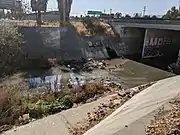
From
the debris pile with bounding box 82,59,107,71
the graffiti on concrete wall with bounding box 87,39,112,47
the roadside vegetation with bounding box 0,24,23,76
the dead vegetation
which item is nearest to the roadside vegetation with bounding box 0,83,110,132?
the roadside vegetation with bounding box 0,24,23,76

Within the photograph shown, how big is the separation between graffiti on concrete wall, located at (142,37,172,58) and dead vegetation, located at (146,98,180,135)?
3537 centimetres

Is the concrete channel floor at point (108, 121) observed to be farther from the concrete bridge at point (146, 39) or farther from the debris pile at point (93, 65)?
the concrete bridge at point (146, 39)

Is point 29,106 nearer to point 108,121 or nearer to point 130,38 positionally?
point 108,121

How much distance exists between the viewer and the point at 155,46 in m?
45.4

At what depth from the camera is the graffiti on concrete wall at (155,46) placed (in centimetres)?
4400

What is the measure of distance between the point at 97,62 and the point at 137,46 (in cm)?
1257

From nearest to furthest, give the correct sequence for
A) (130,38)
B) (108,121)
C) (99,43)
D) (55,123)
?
(108,121)
(55,123)
(99,43)
(130,38)

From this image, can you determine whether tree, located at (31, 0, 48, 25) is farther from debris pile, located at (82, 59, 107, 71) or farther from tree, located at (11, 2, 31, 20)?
debris pile, located at (82, 59, 107, 71)

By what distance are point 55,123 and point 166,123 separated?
512cm

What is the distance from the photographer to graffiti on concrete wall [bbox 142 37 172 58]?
44.0 meters

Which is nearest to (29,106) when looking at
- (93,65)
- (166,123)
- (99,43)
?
(166,123)

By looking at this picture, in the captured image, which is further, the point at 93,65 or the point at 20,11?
the point at 20,11

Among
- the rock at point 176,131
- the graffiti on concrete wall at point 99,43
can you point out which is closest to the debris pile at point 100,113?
the rock at point 176,131

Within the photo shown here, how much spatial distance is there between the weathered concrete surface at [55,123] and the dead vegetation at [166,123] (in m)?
3.51
